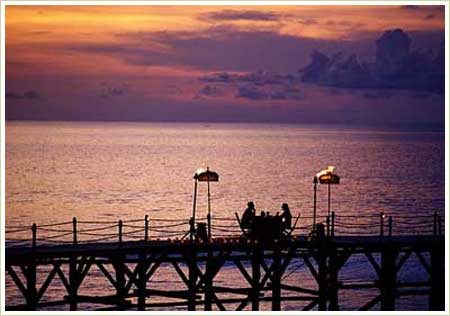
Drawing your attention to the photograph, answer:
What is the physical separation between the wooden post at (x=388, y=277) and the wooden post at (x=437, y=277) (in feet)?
4.40

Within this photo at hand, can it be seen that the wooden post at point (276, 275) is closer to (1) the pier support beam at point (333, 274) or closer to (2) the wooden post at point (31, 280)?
(1) the pier support beam at point (333, 274)

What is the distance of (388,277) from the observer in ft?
117

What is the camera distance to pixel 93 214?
81.4 metres

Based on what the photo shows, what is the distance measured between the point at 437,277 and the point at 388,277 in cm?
182

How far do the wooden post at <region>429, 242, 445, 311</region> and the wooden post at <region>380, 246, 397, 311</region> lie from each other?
134 centimetres

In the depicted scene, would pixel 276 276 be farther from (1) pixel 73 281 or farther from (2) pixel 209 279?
(1) pixel 73 281

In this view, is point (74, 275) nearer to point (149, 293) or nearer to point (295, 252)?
point (149, 293)

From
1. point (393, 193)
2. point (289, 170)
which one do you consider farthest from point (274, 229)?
point (289, 170)

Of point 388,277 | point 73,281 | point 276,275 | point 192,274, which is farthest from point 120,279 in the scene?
point 388,277

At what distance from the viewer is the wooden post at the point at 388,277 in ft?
116

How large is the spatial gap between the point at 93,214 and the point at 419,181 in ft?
150

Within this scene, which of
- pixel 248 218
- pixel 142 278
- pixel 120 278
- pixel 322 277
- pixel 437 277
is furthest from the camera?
A: pixel 437 277

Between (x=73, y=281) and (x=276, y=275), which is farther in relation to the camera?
(x=276, y=275)

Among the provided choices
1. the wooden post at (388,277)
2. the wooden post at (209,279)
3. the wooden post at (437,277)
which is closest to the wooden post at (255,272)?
the wooden post at (209,279)
